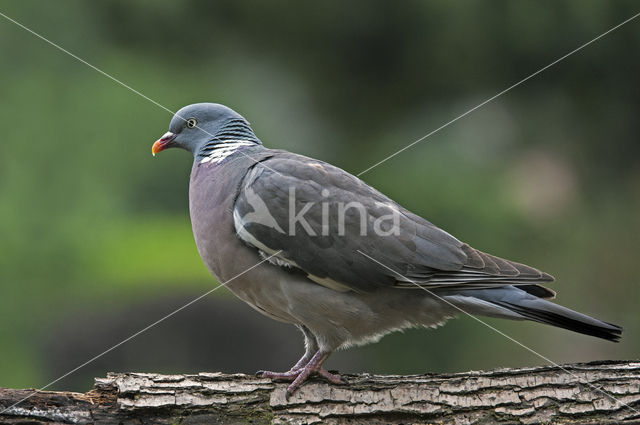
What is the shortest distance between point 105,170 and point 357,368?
10.8ft

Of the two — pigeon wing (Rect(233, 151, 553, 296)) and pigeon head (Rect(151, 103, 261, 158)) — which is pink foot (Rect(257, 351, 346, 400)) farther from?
pigeon head (Rect(151, 103, 261, 158))

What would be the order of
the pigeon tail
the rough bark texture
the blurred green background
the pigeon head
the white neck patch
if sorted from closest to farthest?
the rough bark texture → the pigeon tail → the white neck patch → the pigeon head → the blurred green background

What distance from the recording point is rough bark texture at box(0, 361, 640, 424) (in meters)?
3.38

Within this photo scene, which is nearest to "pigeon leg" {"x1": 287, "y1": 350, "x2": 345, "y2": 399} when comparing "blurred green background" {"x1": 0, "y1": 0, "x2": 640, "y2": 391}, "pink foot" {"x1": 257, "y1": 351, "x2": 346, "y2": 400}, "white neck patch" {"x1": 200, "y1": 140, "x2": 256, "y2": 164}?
"pink foot" {"x1": 257, "y1": 351, "x2": 346, "y2": 400}

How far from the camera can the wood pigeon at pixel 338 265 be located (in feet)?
12.4

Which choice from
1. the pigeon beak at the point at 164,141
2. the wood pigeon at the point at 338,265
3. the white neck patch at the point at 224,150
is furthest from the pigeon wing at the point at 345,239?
the pigeon beak at the point at 164,141

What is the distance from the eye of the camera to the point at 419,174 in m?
7.78

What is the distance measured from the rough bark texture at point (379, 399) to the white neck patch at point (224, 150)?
1279 mm

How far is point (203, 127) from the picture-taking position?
14.8 ft

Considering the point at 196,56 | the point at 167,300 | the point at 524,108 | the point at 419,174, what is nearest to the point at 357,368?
the point at 167,300

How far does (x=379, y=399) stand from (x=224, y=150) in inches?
64.6

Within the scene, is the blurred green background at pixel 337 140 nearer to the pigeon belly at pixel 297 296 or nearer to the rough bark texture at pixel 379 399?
the pigeon belly at pixel 297 296

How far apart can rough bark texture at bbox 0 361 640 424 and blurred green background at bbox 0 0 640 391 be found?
283 cm

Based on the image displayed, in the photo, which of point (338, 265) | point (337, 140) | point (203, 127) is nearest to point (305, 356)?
point (338, 265)
